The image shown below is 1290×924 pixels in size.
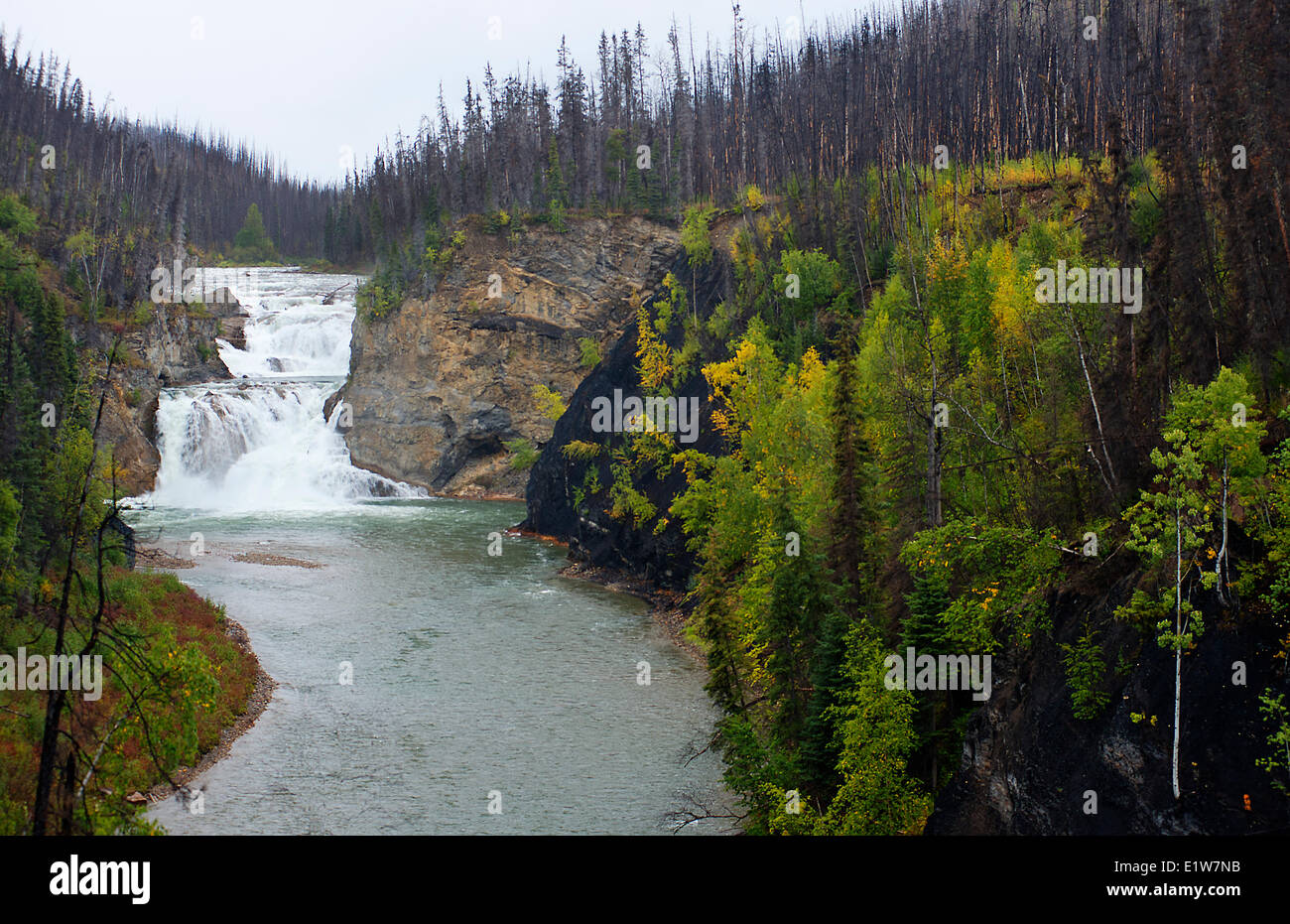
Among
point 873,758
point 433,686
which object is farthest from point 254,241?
point 873,758

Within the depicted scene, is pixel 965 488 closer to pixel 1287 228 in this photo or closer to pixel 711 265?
pixel 1287 228

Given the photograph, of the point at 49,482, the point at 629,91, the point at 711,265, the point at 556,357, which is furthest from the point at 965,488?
the point at 629,91

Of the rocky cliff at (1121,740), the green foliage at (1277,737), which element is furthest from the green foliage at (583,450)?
the green foliage at (1277,737)

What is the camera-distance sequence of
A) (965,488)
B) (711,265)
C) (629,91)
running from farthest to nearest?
(629,91), (711,265), (965,488)

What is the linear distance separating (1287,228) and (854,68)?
7043 cm

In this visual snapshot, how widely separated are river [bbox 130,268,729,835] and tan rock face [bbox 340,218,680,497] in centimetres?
1402

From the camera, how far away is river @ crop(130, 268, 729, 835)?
20.4m

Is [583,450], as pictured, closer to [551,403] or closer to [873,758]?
[551,403]

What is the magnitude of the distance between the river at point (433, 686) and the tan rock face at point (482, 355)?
14018 millimetres

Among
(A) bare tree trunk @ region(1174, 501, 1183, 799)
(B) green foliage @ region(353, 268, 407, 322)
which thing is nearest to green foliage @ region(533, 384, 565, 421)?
(B) green foliage @ region(353, 268, 407, 322)

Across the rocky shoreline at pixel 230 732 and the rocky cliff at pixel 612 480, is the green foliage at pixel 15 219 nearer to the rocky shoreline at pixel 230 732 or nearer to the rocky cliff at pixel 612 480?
the rocky cliff at pixel 612 480

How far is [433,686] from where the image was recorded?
28.8 m

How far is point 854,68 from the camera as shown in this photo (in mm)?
81062

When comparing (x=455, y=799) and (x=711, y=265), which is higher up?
(x=711, y=265)
